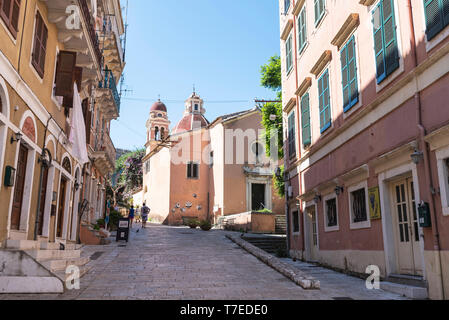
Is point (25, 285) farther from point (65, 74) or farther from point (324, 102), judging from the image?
point (324, 102)

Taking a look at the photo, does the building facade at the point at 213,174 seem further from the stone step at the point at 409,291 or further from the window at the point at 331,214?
the stone step at the point at 409,291

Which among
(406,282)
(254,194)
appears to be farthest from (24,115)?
(254,194)

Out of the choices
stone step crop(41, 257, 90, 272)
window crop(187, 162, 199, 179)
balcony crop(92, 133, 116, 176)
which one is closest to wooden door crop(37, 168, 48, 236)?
stone step crop(41, 257, 90, 272)

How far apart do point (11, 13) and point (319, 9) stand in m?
9.10

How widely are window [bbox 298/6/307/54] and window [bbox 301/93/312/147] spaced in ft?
6.18

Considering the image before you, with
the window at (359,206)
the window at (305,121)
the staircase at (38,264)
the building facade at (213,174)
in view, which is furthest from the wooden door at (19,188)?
the building facade at (213,174)

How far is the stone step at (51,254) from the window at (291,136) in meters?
8.95

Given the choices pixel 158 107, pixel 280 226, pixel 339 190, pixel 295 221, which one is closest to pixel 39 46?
pixel 339 190

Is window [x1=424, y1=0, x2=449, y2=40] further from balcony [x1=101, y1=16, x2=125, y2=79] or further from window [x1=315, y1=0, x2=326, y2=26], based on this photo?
balcony [x1=101, y1=16, x2=125, y2=79]

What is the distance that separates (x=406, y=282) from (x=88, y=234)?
1176 centimetres

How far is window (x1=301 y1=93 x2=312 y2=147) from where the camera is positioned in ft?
46.3

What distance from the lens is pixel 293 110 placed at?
16.0 meters

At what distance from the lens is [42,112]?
9977 mm

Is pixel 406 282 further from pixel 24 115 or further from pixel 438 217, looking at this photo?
pixel 24 115
